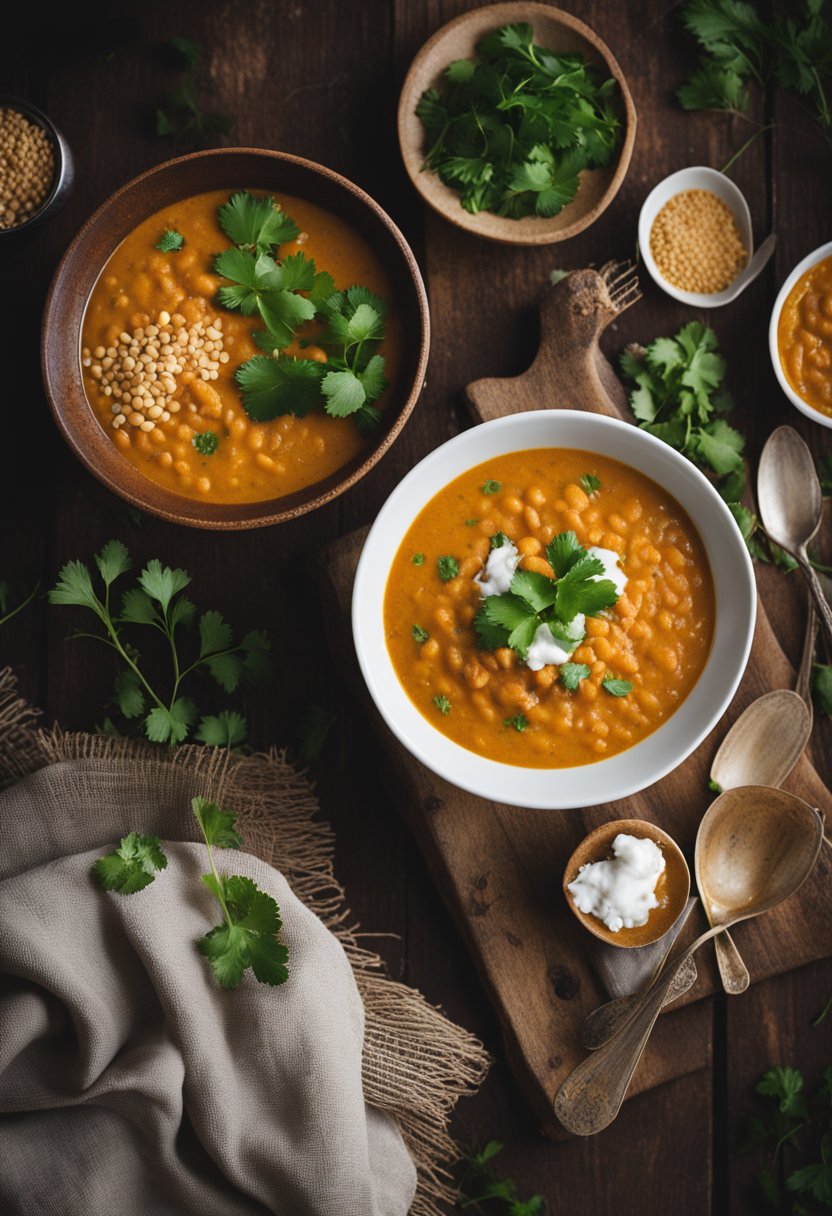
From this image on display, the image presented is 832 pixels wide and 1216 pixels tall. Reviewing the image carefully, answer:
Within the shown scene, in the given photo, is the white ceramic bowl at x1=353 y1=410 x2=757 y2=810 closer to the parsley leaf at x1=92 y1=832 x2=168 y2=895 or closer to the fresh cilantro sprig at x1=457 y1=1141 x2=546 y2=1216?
the parsley leaf at x1=92 y1=832 x2=168 y2=895

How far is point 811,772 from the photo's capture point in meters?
3.30

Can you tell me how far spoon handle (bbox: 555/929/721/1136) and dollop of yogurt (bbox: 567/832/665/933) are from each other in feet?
0.64

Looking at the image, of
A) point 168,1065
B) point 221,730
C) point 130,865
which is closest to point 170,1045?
point 168,1065

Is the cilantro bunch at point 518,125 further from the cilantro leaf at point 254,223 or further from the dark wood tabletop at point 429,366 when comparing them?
the cilantro leaf at point 254,223

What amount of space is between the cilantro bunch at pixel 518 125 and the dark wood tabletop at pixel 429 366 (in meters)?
0.20

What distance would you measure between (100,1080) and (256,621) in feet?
4.91

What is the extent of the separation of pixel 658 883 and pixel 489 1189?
1.20 meters

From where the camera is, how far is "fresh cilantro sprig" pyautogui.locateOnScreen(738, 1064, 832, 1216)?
11.0 ft

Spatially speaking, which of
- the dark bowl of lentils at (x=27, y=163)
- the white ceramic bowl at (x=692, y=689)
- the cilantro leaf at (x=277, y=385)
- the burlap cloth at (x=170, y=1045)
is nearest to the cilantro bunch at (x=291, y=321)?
the cilantro leaf at (x=277, y=385)

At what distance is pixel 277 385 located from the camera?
3.09 meters

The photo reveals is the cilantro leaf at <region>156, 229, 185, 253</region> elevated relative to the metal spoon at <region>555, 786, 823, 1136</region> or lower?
elevated

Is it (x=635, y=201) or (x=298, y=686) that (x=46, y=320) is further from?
(x=635, y=201)

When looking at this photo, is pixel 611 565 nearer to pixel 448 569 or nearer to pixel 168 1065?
pixel 448 569

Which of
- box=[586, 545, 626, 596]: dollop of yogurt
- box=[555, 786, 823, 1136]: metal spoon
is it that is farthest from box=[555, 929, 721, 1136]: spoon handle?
box=[586, 545, 626, 596]: dollop of yogurt
